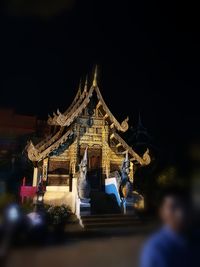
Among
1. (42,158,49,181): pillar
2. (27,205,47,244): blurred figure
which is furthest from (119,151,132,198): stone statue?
(27,205,47,244): blurred figure

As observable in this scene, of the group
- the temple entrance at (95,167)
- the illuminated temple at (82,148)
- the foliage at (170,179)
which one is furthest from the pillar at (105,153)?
the foliage at (170,179)

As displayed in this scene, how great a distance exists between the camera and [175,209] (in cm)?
72

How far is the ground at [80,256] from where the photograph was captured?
0.85 m

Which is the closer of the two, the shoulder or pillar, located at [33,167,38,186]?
the shoulder

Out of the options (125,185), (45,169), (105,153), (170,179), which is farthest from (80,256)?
(105,153)

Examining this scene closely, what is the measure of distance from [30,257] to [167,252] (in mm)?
437

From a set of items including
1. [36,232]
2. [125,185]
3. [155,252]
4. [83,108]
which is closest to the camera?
[155,252]

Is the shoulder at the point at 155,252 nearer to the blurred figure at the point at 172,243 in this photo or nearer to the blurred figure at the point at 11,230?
the blurred figure at the point at 172,243

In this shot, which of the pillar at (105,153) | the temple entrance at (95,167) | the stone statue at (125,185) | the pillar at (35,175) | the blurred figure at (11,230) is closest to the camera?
the blurred figure at (11,230)

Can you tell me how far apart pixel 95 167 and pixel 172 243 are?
6.74 m

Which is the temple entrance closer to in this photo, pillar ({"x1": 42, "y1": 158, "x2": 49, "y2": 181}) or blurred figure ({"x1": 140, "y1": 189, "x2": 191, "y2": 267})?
pillar ({"x1": 42, "y1": 158, "x2": 49, "y2": 181})

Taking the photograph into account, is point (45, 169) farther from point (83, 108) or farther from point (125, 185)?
point (125, 185)

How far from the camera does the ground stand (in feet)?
2.77

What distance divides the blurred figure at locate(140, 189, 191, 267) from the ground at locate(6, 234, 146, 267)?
17cm
